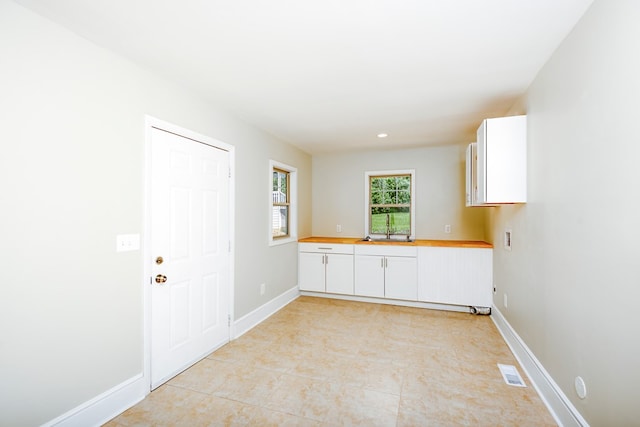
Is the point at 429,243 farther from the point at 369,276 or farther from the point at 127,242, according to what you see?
the point at 127,242

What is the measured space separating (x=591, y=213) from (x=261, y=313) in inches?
129

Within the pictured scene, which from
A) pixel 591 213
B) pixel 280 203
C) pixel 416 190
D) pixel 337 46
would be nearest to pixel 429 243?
pixel 416 190

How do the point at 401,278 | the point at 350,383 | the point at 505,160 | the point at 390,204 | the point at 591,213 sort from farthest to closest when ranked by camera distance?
1. the point at 390,204
2. the point at 401,278
3. the point at 505,160
4. the point at 350,383
5. the point at 591,213

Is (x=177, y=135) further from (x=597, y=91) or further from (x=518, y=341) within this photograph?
(x=518, y=341)

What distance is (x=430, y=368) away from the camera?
2547 mm

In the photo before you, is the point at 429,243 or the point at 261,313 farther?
the point at 429,243

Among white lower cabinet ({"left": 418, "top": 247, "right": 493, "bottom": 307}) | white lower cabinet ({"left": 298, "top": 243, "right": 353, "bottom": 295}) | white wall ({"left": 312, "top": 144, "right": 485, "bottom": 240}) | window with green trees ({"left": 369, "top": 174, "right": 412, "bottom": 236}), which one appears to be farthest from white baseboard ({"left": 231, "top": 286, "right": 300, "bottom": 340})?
white lower cabinet ({"left": 418, "top": 247, "right": 493, "bottom": 307})

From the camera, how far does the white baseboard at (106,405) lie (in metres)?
1.70

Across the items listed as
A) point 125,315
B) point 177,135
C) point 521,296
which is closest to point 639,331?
point 521,296

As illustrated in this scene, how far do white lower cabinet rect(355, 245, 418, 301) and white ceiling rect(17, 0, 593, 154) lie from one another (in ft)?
6.74

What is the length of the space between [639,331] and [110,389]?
2886mm

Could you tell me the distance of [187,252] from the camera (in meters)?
2.57

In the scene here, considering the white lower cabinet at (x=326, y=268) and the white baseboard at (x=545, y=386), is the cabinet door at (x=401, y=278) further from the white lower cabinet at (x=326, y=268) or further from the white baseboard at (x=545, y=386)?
the white baseboard at (x=545, y=386)

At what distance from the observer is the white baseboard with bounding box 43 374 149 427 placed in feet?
5.59
